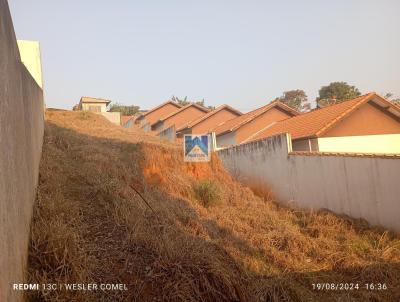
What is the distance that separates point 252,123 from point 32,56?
1295cm

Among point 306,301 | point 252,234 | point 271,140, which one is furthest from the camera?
point 271,140

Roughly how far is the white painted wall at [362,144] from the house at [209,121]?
476 inches

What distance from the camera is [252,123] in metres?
20.5

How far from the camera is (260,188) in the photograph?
12703mm

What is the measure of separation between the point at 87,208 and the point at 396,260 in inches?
238

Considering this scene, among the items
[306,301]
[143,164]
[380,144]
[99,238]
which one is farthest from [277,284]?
[380,144]

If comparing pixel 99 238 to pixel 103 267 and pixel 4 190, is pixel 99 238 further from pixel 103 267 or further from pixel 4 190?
pixel 4 190

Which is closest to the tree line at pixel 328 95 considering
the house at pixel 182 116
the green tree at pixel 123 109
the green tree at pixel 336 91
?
the green tree at pixel 336 91

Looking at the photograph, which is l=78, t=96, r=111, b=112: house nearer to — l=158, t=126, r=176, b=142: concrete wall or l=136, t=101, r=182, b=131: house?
l=136, t=101, r=182, b=131: house

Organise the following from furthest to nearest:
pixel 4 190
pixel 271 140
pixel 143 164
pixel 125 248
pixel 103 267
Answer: pixel 271 140 → pixel 143 164 → pixel 125 248 → pixel 103 267 → pixel 4 190

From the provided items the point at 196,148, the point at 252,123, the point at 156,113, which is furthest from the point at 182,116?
the point at 196,148

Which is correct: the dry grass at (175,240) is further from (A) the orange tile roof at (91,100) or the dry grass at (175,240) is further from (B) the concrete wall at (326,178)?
Answer: (A) the orange tile roof at (91,100)

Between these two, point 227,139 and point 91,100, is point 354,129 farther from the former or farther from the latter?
point 91,100

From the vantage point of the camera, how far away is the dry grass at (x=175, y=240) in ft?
13.1
